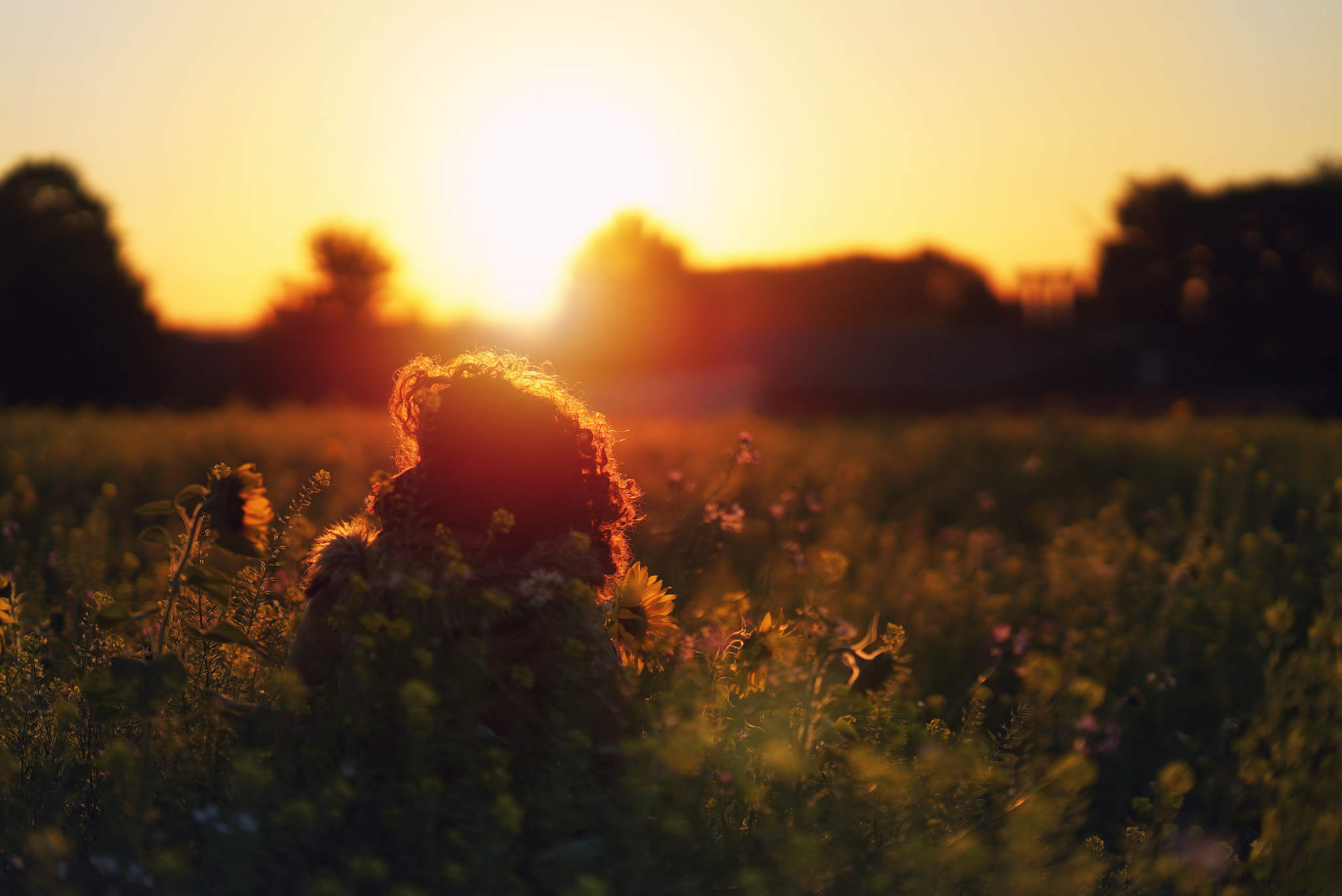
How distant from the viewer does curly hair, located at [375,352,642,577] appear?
2.09 m

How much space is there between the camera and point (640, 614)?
2004mm

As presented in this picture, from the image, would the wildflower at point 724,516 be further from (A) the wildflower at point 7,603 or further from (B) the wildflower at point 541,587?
(A) the wildflower at point 7,603

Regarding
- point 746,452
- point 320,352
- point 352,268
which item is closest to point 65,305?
point 320,352

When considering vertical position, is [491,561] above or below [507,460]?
below

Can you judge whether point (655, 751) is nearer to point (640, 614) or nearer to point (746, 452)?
point (640, 614)

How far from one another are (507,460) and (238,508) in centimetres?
52

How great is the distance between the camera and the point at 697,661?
1.99 meters

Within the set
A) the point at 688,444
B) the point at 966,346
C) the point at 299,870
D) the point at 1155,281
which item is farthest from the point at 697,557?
the point at 966,346

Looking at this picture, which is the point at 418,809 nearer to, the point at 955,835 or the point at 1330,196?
the point at 955,835

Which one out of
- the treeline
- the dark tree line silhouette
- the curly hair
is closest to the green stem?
the curly hair

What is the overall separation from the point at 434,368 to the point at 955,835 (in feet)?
4.89

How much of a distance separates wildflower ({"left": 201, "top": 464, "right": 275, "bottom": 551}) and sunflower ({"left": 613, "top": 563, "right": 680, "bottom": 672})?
71 centimetres

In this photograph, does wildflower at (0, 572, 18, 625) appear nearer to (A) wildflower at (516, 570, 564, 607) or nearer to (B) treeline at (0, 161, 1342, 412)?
(A) wildflower at (516, 570, 564, 607)

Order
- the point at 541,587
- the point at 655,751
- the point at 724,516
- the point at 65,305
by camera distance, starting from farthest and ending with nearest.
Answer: the point at 65,305 → the point at 724,516 → the point at 541,587 → the point at 655,751
